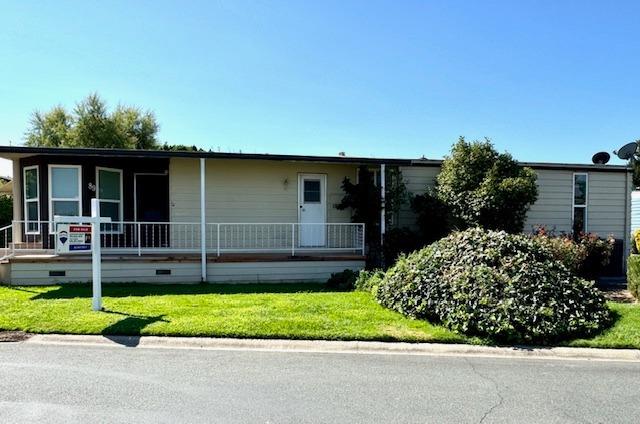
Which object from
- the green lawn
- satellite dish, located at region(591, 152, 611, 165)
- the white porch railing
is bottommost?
the green lawn

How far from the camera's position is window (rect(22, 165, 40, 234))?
11602 mm

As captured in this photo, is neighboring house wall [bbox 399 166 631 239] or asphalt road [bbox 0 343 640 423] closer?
asphalt road [bbox 0 343 640 423]

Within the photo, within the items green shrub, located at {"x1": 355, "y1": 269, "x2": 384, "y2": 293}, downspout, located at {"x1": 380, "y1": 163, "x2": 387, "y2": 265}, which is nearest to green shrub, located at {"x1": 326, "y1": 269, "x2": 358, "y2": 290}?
green shrub, located at {"x1": 355, "y1": 269, "x2": 384, "y2": 293}

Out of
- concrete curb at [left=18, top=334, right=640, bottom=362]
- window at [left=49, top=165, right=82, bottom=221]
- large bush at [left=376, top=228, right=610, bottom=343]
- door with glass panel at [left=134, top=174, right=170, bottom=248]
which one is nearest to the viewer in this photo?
concrete curb at [left=18, top=334, right=640, bottom=362]

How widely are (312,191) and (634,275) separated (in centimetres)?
787

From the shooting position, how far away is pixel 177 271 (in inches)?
418

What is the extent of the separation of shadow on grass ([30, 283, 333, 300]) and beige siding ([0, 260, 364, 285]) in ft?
1.15

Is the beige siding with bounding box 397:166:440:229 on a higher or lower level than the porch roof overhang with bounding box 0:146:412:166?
lower

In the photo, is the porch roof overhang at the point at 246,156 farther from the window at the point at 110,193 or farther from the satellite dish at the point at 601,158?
the window at the point at 110,193

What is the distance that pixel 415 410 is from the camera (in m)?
4.03

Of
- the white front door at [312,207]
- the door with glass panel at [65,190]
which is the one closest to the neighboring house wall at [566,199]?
the white front door at [312,207]

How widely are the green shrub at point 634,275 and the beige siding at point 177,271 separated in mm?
5790

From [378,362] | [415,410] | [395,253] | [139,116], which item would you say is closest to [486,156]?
[395,253]

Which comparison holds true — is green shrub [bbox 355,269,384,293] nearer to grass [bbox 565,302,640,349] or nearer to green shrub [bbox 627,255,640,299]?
grass [bbox 565,302,640,349]
